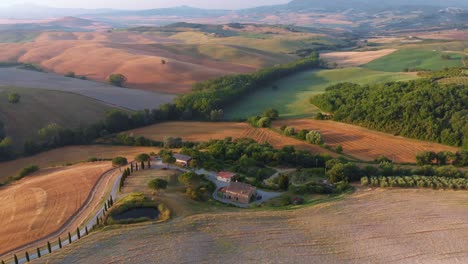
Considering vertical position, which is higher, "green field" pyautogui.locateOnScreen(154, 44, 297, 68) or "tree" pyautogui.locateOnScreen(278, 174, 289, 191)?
"green field" pyautogui.locateOnScreen(154, 44, 297, 68)

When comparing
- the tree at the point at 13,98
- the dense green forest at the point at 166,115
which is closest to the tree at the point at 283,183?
the dense green forest at the point at 166,115

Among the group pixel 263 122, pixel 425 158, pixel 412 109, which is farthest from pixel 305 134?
pixel 412 109

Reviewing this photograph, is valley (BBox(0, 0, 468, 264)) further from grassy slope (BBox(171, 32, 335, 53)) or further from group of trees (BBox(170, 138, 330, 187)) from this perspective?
grassy slope (BBox(171, 32, 335, 53))

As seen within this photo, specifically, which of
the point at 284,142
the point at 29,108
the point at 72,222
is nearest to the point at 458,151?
the point at 284,142

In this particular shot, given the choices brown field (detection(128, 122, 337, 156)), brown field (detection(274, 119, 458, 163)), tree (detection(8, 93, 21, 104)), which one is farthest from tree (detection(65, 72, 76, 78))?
brown field (detection(274, 119, 458, 163))

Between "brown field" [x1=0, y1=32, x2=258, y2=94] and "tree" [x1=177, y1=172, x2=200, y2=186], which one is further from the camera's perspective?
"brown field" [x1=0, y1=32, x2=258, y2=94]

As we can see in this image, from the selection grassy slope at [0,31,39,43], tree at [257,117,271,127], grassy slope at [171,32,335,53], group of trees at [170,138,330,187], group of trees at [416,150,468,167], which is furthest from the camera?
grassy slope at [0,31,39,43]

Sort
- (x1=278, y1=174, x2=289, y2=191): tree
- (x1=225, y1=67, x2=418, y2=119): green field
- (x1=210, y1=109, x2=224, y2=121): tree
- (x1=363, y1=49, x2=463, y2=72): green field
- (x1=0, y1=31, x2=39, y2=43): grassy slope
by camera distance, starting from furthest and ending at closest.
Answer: (x1=0, y1=31, x2=39, y2=43): grassy slope < (x1=363, y1=49, x2=463, y2=72): green field < (x1=225, y1=67, x2=418, y2=119): green field < (x1=210, y1=109, x2=224, y2=121): tree < (x1=278, y1=174, x2=289, y2=191): tree

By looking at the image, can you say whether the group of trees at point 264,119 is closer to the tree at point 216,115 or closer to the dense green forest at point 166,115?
the tree at point 216,115
